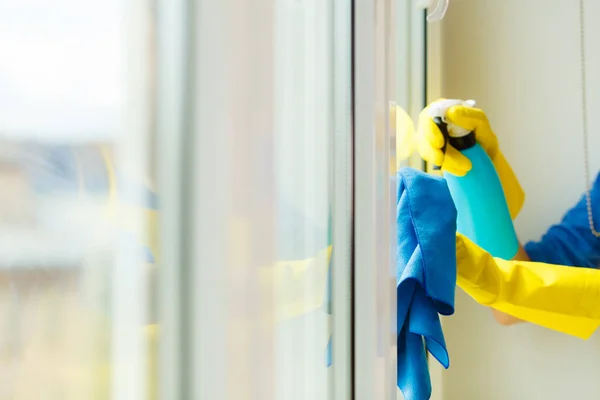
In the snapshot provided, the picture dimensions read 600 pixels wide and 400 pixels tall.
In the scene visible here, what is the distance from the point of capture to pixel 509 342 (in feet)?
3.56

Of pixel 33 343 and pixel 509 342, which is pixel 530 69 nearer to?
pixel 509 342

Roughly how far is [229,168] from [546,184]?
0.95m

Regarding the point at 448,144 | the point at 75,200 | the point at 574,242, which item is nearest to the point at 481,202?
the point at 448,144

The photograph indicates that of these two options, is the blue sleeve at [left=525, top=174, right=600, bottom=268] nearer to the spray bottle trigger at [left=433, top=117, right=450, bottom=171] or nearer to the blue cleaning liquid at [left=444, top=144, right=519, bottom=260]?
the blue cleaning liquid at [left=444, top=144, right=519, bottom=260]

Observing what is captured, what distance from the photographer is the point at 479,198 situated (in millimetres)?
857

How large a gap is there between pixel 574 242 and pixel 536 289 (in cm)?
29

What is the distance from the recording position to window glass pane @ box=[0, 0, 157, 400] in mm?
220

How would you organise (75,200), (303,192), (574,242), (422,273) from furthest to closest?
(574,242)
(422,273)
(303,192)
(75,200)

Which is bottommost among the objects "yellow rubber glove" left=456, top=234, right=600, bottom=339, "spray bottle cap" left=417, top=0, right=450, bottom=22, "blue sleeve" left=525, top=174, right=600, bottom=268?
"yellow rubber glove" left=456, top=234, right=600, bottom=339

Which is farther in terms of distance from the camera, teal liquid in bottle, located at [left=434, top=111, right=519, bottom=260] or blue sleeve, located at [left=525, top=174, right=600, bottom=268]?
blue sleeve, located at [left=525, top=174, right=600, bottom=268]

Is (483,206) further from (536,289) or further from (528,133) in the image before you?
(528,133)

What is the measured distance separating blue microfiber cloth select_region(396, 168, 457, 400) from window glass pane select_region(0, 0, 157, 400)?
39cm

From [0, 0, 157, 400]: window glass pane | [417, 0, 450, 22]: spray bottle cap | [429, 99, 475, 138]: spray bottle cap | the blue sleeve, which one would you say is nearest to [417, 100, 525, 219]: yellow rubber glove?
[429, 99, 475, 138]: spray bottle cap

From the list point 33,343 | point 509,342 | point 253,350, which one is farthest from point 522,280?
point 33,343
